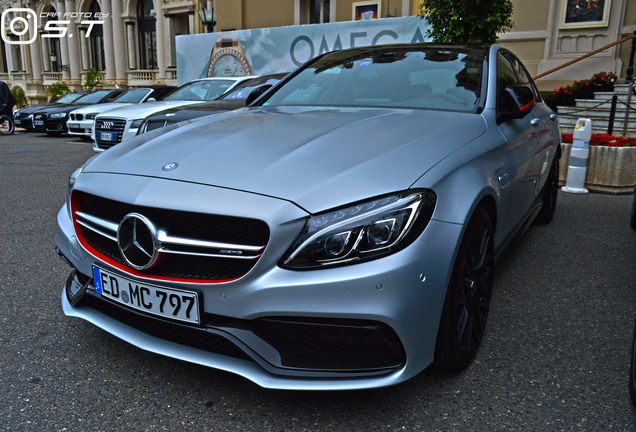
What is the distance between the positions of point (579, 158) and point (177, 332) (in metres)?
Result: 5.85

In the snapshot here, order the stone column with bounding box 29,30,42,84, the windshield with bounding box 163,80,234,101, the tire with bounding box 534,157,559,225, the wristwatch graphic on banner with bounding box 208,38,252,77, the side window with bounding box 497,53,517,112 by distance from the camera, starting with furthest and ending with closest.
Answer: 1. the stone column with bounding box 29,30,42,84
2. the wristwatch graphic on banner with bounding box 208,38,252,77
3. the windshield with bounding box 163,80,234,101
4. the tire with bounding box 534,157,559,225
5. the side window with bounding box 497,53,517,112

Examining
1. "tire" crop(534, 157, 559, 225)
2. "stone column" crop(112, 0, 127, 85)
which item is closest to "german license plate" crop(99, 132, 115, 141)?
"tire" crop(534, 157, 559, 225)

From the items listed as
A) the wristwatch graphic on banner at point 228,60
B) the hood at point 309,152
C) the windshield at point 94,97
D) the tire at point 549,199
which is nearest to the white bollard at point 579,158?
the tire at point 549,199

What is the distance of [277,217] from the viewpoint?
1.75 metres

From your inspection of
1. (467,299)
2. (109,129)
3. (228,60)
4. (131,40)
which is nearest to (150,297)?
(467,299)

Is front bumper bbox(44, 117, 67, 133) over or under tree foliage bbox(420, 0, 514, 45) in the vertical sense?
under

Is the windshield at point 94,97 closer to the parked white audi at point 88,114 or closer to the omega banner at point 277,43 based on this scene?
the omega banner at point 277,43

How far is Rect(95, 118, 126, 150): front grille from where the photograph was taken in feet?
28.1

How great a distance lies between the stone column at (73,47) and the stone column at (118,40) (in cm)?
419

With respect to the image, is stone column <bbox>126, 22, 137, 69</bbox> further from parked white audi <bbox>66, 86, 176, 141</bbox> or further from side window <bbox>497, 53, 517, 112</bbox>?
side window <bbox>497, 53, 517, 112</bbox>

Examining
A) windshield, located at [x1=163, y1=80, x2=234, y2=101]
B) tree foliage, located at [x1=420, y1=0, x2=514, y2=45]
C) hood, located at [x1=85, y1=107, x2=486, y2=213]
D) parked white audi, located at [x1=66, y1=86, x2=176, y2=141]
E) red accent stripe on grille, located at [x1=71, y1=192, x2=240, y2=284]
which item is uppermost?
tree foliage, located at [x1=420, y1=0, x2=514, y2=45]

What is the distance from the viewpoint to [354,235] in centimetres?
176

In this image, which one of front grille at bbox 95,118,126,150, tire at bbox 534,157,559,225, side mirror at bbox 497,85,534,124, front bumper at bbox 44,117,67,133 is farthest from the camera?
front bumper at bbox 44,117,67,133

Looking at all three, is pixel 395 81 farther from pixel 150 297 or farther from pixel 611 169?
pixel 611 169
